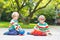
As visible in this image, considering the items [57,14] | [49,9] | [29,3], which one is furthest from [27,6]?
[57,14]

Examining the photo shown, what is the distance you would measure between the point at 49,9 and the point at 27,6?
10.2m

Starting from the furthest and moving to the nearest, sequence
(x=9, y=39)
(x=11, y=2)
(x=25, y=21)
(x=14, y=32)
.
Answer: (x=11, y=2)
(x=25, y=21)
(x=14, y=32)
(x=9, y=39)

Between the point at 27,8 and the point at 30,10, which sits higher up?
the point at 27,8

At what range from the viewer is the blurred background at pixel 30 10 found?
23266 mm

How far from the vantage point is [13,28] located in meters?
10.9

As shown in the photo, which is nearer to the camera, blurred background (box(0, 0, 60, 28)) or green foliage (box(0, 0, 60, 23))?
blurred background (box(0, 0, 60, 28))

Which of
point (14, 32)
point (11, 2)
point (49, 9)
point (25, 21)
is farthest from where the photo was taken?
point (49, 9)

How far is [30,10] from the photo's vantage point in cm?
2453

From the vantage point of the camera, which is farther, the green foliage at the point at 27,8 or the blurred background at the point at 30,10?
the green foliage at the point at 27,8

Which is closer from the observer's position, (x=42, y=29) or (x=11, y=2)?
(x=42, y=29)

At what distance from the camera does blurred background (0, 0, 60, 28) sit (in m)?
23.3

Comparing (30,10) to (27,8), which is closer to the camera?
(30,10)

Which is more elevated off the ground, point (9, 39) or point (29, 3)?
point (29, 3)

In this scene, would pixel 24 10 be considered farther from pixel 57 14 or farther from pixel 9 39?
pixel 9 39
